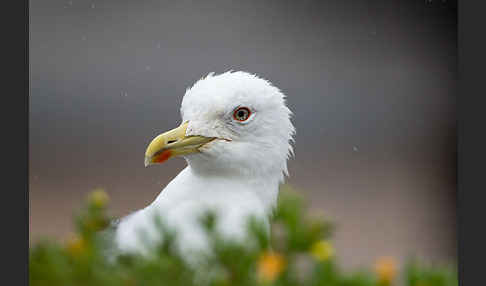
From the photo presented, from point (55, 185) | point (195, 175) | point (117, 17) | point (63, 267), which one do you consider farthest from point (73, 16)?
point (63, 267)

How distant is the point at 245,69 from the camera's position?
247 cm

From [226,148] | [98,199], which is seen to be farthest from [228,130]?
[98,199]

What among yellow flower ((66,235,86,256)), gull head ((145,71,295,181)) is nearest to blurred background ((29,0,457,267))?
gull head ((145,71,295,181))

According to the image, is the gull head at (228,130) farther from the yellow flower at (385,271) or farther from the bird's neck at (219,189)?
the yellow flower at (385,271)

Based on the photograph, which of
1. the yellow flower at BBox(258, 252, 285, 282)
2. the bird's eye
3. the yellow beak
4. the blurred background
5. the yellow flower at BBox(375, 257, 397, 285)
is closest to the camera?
the yellow flower at BBox(258, 252, 285, 282)

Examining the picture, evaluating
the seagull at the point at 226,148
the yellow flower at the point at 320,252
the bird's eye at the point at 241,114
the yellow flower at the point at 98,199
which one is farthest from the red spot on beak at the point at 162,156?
the yellow flower at the point at 320,252

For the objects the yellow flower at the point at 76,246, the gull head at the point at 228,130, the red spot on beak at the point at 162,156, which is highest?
the gull head at the point at 228,130

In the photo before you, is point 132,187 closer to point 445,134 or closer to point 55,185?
point 55,185

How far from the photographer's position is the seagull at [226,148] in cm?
198

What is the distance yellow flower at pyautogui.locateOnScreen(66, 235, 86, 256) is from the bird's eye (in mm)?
866

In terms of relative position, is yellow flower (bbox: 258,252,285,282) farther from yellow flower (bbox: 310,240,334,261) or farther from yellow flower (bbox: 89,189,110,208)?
yellow flower (bbox: 89,189,110,208)

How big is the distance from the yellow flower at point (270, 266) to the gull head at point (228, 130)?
874 mm

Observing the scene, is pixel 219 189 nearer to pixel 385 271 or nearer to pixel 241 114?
pixel 241 114

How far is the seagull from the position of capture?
1.98 m
